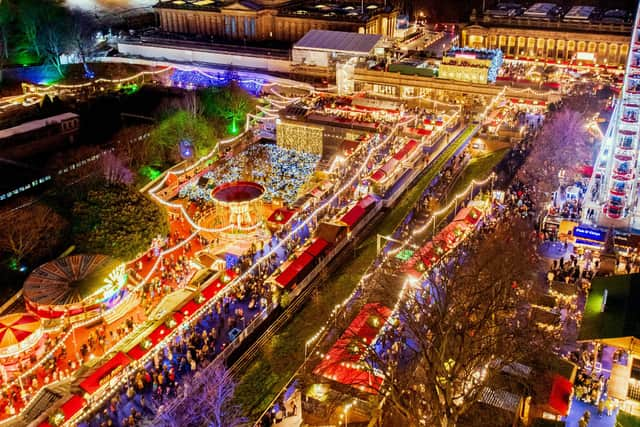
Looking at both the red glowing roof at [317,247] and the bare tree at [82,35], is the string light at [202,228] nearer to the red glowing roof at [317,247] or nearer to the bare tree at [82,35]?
the red glowing roof at [317,247]

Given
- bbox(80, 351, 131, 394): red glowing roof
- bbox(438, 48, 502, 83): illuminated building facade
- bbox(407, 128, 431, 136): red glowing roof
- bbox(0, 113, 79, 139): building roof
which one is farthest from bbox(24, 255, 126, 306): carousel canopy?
bbox(438, 48, 502, 83): illuminated building facade

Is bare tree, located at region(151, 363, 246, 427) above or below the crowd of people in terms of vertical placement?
below

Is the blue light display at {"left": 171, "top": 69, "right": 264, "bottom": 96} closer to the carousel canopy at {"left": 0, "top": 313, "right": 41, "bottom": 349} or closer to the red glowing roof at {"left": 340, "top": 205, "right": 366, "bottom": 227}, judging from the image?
the red glowing roof at {"left": 340, "top": 205, "right": 366, "bottom": 227}

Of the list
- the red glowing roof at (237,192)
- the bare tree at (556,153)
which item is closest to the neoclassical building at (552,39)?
the bare tree at (556,153)

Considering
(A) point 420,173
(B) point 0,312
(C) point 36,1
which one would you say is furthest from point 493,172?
(C) point 36,1

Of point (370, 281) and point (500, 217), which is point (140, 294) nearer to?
point (370, 281)

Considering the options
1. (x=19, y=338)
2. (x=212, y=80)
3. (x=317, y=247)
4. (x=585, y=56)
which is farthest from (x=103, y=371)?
(x=585, y=56)
